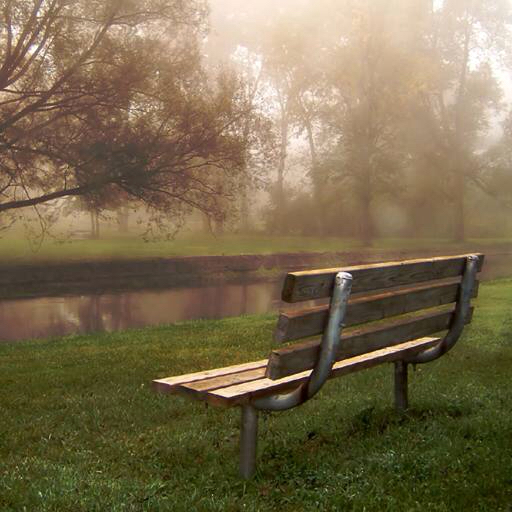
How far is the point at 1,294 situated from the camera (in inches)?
932

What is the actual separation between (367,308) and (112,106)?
61.8 feet

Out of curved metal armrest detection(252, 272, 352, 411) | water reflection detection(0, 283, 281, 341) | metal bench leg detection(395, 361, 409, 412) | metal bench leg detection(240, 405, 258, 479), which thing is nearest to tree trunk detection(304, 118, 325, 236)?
water reflection detection(0, 283, 281, 341)

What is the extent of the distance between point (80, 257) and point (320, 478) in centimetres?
2794

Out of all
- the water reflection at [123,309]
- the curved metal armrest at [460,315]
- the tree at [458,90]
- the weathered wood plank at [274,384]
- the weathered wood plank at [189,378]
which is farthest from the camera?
the tree at [458,90]

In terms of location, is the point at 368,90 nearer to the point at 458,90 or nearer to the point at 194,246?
the point at 458,90

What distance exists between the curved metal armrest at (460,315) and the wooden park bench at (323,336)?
53mm

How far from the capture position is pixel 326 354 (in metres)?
4.28

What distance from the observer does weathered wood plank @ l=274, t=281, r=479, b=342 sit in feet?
13.0

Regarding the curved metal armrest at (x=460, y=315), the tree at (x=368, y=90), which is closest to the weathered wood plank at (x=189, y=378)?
the curved metal armrest at (x=460, y=315)

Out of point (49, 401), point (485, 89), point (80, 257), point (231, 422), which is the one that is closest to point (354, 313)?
point (231, 422)

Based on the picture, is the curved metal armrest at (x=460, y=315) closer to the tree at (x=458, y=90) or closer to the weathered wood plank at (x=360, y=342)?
the weathered wood plank at (x=360, y=342)

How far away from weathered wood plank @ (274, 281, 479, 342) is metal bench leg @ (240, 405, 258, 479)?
59 centimetres

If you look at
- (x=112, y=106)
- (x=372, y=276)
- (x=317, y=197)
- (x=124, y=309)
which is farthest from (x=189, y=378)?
(x=317, y=197)

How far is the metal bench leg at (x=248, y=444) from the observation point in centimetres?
431
